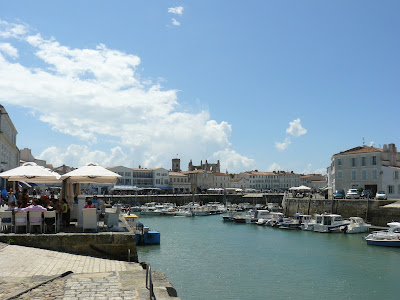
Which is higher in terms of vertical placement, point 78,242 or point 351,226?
point 78,242

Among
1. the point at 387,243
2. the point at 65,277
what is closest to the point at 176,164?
the point at 387,243

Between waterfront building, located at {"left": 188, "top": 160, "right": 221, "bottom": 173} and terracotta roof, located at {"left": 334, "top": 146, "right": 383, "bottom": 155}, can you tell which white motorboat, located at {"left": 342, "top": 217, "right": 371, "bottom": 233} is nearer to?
terracotta roof, located at {"left": 334, "top": 146, "right": 383, "bottom": 155}

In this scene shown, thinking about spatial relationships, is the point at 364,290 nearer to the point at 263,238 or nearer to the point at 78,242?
the point at 78,242

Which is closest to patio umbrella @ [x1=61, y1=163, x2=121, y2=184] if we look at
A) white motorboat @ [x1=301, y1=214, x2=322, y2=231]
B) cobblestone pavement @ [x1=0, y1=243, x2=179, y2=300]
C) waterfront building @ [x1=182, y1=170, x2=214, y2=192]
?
cobblestone pavement @ [x1=0, y1=243, x2=179, y2=300]

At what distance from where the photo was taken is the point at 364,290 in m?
20.0

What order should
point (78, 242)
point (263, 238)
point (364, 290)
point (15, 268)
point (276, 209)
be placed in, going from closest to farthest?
point (15, 268) → point (78, 242) → point (364, 290) → point (263, 238) → point (276, 209)

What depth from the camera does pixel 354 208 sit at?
49406mm

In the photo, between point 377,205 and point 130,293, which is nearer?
point 130,293

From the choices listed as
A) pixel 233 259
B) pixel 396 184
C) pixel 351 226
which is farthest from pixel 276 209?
pixel 233 259

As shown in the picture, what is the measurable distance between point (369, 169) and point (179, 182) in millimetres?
79843

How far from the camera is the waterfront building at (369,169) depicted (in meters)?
54.7

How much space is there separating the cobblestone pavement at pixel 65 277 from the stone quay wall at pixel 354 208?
39632mm

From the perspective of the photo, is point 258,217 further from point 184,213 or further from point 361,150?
point 361,150

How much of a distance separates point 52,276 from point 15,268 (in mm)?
1364
